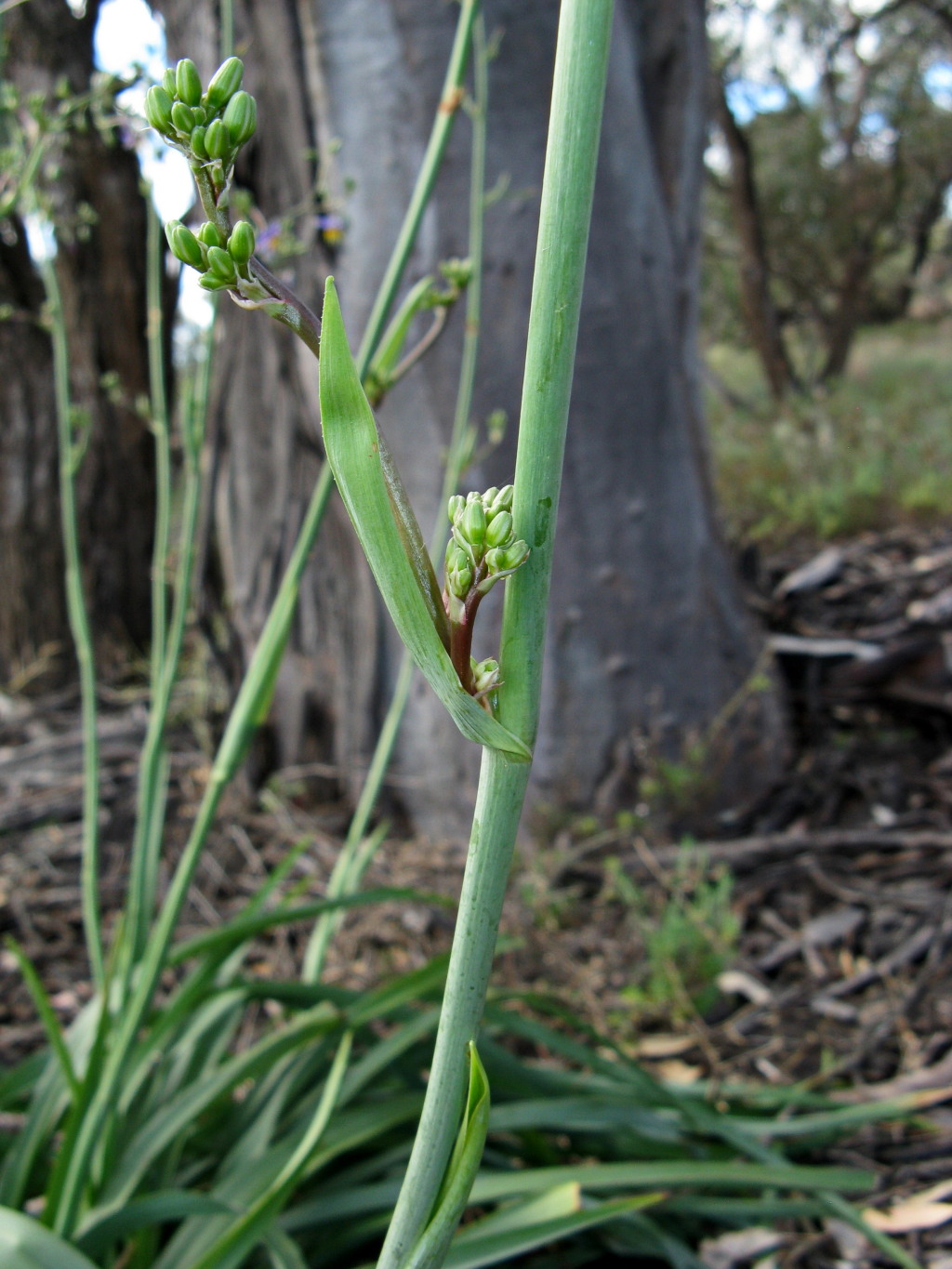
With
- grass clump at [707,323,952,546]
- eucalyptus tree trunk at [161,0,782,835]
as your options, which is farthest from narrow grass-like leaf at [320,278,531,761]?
grass clump at [707,323,952,546]

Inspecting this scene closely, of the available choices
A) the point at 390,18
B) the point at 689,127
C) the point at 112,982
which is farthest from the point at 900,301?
the point at 112,982

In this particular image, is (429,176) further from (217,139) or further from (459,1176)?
(459,1176)

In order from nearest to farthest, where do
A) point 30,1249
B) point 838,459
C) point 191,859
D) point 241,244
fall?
1. point 241,244
2. point 30,1249
3. point 191,859
4. point 838,459

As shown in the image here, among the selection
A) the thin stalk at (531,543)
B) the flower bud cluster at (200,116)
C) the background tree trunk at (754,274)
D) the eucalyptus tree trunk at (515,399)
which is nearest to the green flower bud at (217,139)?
the flower bud cluster at (200,116)

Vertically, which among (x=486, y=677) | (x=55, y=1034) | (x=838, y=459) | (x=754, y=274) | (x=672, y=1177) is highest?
(x=754, y=274)

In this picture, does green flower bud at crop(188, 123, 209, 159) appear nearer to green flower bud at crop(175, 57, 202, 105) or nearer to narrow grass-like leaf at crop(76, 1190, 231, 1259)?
green flower bud at crop(175, 57, 202, 105)

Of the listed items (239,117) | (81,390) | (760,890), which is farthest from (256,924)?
(81,390)

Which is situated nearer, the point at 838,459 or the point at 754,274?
the point at 838,459

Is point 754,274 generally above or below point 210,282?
above
